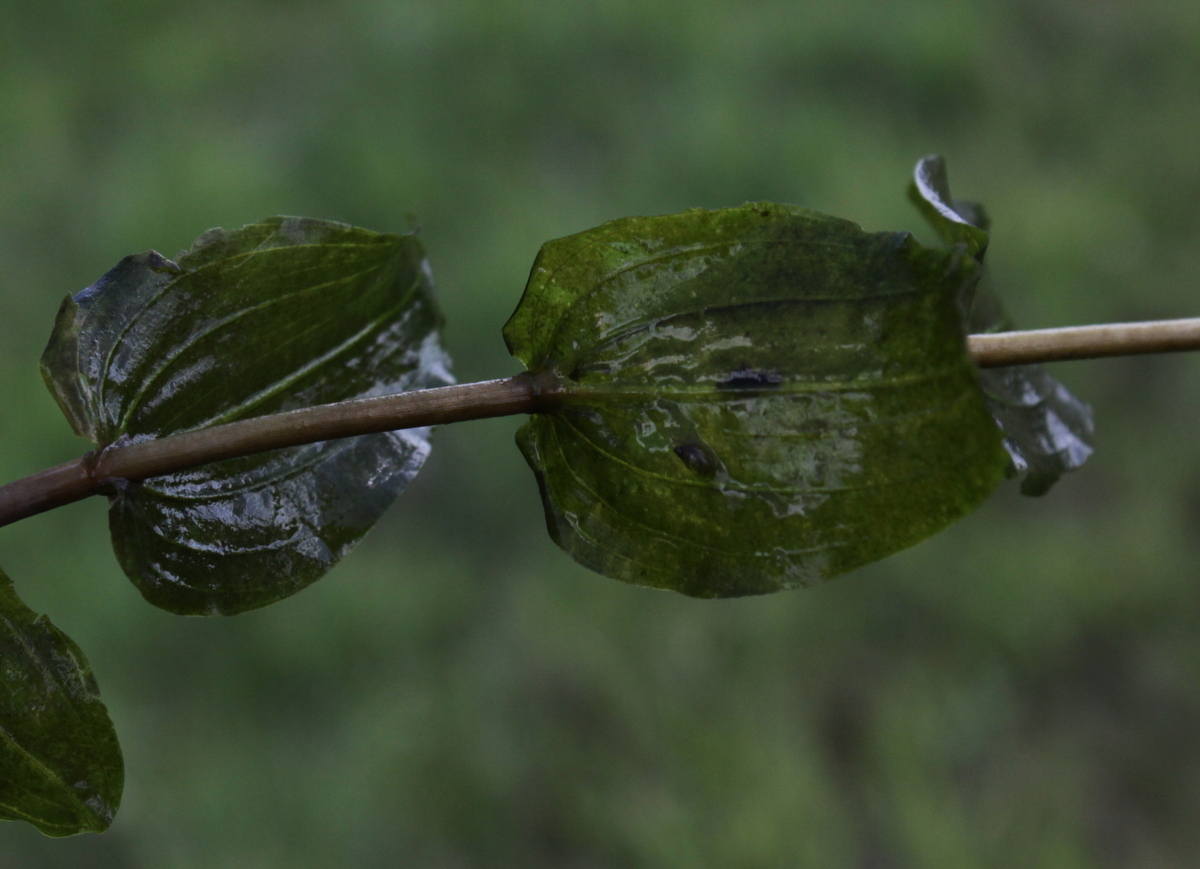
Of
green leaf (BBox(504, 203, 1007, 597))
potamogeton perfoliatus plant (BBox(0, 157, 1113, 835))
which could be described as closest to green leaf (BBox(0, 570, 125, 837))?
potamogeton perfoliatus plant (BBox(0, 157, 1113, 835))

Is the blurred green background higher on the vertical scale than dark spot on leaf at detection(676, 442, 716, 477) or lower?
lower

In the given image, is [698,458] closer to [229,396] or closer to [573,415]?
[573,415]

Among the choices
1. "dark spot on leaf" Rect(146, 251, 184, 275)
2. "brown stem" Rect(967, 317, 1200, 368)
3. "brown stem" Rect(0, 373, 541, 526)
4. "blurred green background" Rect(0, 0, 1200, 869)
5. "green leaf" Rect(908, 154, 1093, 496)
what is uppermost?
"dark spot on leaf" Rect(146, 251, 184, 275)

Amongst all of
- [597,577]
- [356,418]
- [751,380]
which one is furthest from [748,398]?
[597,577]

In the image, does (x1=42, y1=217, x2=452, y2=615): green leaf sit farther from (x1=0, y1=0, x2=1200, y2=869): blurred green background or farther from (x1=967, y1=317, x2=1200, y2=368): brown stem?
(x1=0, y1=0, x2=1200, y2=869): blurred green background

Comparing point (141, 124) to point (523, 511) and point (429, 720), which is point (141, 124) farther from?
point (429, 720)

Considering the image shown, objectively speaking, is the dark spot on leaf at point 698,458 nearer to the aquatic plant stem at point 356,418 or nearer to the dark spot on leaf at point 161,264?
the aquatic plant stem at point 356,418

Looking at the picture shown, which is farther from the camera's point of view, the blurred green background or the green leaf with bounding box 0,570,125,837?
the blurred green background
